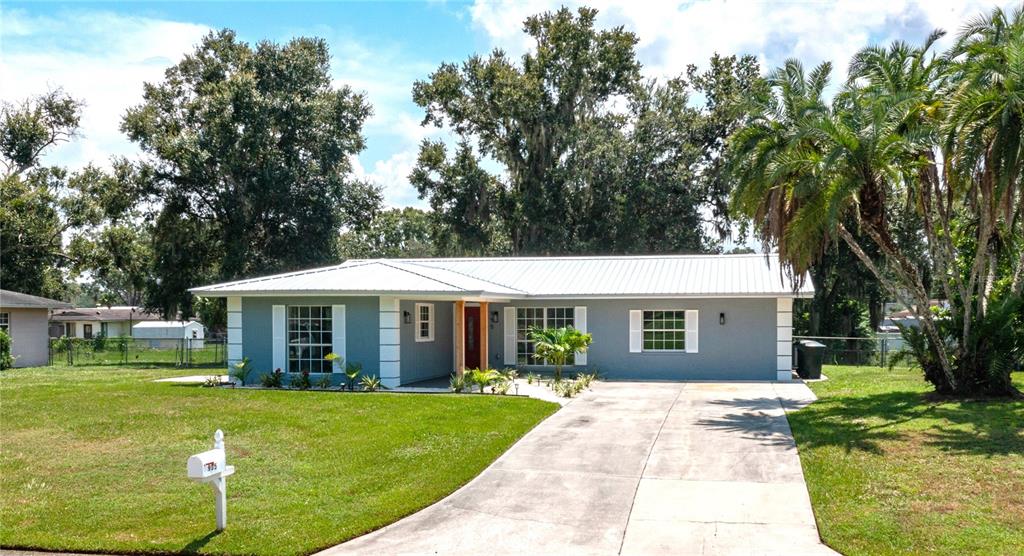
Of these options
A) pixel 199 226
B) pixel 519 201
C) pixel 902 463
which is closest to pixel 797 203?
pixel 902 463

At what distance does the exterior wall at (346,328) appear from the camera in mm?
18250

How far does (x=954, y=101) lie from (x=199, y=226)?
27.7m

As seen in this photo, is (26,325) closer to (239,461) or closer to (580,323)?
(580,323)

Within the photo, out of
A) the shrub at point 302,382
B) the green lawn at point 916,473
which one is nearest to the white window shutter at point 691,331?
the green lawn at point 916,473

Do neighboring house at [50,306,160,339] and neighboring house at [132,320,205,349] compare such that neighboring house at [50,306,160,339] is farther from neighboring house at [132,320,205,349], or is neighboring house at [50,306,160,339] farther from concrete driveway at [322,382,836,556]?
concrete driveway at [322,382,836,556]

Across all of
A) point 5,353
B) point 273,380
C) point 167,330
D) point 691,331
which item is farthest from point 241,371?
point 167,330

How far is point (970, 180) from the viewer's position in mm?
14109

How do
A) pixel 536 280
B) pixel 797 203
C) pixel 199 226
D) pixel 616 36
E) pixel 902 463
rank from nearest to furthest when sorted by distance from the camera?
pixel 902 463 → pixel 797 203 → pixel 536 280 → pixel 199 226 → pixel 616 36

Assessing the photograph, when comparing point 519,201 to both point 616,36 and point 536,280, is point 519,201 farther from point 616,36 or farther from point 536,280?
point 536,280

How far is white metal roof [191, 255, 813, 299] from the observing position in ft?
59.9

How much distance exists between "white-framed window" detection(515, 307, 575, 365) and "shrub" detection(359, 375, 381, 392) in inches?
204

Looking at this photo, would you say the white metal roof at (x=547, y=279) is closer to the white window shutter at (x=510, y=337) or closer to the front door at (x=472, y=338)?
the white window shutter at (x=510, y=337)

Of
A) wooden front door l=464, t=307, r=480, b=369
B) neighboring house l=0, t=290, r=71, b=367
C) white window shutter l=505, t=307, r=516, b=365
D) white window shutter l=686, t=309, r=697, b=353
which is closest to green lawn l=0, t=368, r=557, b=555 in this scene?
wooden front door l=464, t=307, r=480, b=369

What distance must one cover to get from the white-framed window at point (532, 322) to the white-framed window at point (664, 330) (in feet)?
6.54
